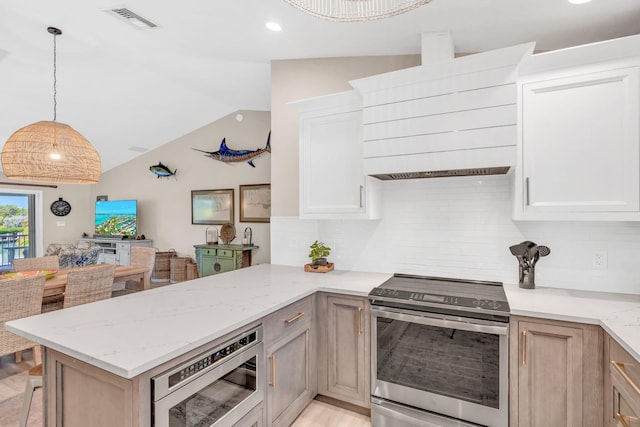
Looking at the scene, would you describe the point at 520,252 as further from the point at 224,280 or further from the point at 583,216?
the point at 224,280

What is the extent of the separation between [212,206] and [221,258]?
107cm

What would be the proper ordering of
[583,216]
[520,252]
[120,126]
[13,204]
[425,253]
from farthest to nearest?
[13,204] < [120,126] < [425,253] < [520,252] < [583,216]

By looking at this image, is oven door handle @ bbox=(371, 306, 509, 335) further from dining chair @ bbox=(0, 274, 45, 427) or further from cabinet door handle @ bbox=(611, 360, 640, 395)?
dining chair @ bbox=(0, 274, 45, 427)

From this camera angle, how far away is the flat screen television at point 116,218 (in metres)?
6.37

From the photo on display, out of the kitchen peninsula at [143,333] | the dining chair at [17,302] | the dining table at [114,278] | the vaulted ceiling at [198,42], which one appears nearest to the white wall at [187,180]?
the vaulted ceiling at [198,42]

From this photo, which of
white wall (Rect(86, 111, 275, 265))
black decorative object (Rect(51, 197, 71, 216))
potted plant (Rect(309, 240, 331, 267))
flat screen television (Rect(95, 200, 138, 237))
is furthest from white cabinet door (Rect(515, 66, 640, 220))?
black decorative object (Rect(51, 197, 71, 216))

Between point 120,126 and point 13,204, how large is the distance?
10.3 feet

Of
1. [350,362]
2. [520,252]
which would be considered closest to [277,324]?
[350,362]

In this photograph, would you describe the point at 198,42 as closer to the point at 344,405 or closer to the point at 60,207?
the point at 344,405

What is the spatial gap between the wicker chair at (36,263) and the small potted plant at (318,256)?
3.30m

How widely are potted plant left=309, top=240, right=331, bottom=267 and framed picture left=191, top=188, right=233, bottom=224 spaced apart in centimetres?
304

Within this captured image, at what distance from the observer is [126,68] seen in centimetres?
371

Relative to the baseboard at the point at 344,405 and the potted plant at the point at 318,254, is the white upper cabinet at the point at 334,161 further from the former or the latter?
the baseboard at the point at 344,405

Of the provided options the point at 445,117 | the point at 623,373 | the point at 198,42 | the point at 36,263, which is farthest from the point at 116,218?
the point at 623,373
